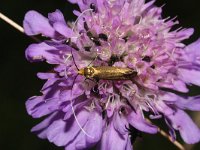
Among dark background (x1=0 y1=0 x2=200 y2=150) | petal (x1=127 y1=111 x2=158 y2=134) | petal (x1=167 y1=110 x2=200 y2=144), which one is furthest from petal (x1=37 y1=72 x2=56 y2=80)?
dark background (x1=0 y1=0 x2=200 y2=150)

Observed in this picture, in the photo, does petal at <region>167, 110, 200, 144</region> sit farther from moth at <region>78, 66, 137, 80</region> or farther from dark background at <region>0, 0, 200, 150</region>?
dark background at <region>0, 0, 200, 150</region>

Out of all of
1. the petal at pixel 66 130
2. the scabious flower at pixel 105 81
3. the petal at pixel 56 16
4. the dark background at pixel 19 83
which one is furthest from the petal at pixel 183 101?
the dark background at pixel 19 83

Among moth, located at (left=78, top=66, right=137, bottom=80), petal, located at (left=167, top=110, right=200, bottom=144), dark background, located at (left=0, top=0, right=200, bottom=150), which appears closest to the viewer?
moth, located at (left=78, top=66, right=137, bottom=80)

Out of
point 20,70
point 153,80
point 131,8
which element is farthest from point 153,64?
point 20,70

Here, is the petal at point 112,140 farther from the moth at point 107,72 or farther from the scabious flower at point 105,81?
the moth at point 107,72

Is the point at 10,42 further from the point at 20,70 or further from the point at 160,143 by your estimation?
the point at 160,143

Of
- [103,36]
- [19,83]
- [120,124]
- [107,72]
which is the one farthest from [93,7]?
[19,83]
